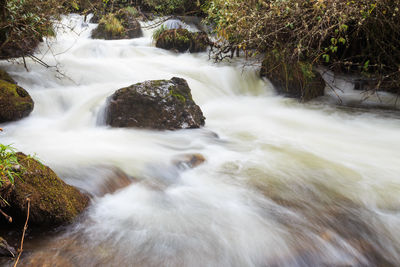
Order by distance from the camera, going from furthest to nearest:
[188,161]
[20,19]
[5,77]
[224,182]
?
[5,77] → [20,19] → [188,161] → [224,182]

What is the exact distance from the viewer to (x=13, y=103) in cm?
445

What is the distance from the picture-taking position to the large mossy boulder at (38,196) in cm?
191

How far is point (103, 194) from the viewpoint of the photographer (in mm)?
2568

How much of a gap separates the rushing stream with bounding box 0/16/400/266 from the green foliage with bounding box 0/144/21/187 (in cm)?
47

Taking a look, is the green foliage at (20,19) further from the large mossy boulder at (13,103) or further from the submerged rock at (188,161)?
the submerged rock at (188,161)

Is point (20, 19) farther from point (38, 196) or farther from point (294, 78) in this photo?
point (294, 78)

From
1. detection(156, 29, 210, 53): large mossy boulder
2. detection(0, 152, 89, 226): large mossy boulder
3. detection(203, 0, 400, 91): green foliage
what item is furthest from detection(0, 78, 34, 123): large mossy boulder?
detection(156, 29, 210, 53): large mossy boulder

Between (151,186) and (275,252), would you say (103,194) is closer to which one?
(151,186)

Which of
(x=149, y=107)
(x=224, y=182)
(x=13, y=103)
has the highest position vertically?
(x=149, y=107)

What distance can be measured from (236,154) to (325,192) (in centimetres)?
126

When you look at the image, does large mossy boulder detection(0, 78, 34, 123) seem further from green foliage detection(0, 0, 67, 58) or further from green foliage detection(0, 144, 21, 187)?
green foliage detection(0, 144, 21, 187)

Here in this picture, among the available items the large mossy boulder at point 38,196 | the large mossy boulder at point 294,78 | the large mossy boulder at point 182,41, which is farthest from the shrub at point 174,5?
the large mossy boulder at point 38,196

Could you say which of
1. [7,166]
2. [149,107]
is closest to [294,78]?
[149,107]

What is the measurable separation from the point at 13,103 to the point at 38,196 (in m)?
3.15
